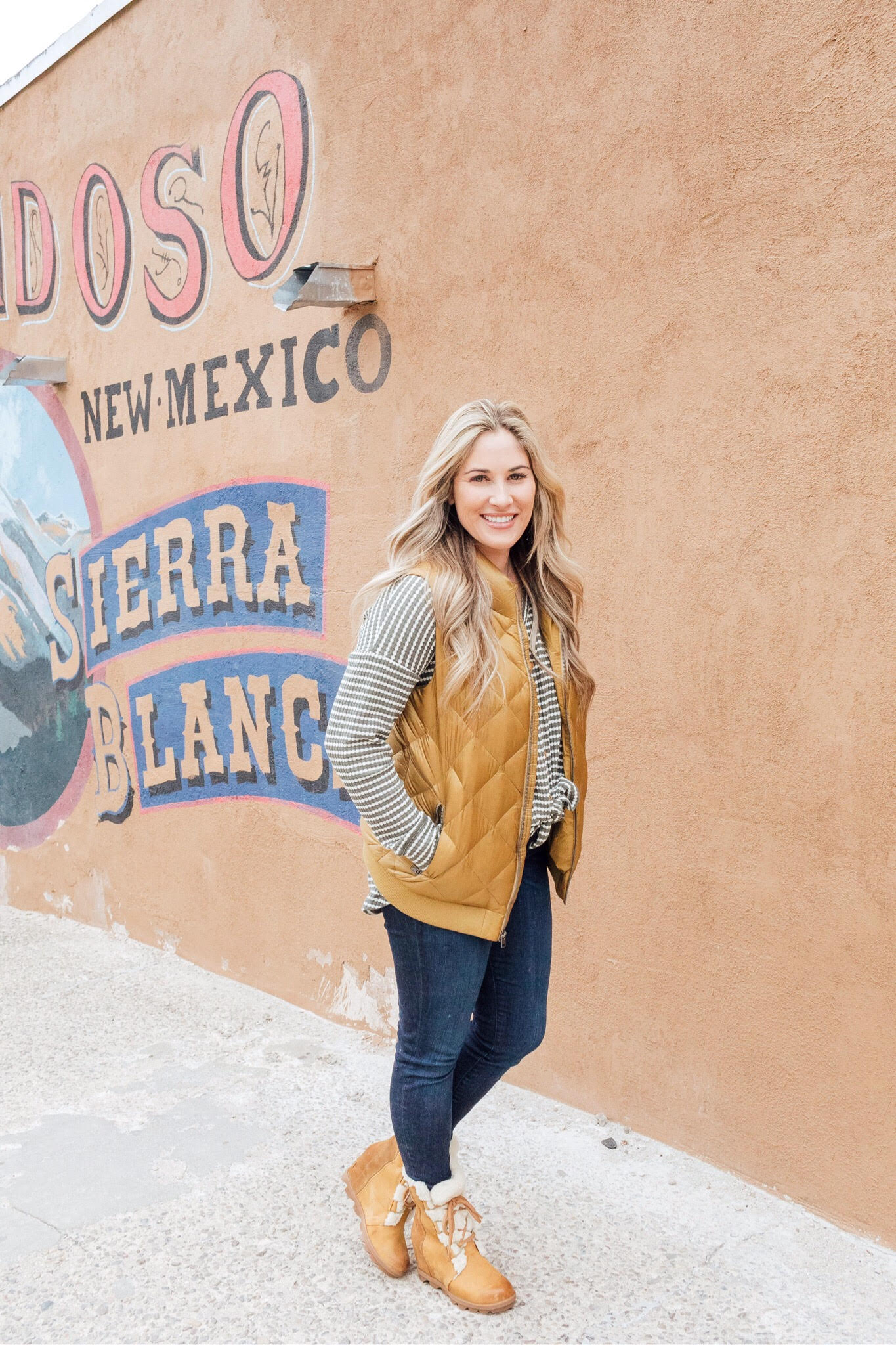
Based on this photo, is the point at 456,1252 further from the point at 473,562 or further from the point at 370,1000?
the point at 370,1000

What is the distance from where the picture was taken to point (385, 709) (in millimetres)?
2352

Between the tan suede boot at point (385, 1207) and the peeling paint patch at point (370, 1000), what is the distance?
53.6 inches

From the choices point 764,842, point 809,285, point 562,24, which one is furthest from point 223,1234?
point 562,24

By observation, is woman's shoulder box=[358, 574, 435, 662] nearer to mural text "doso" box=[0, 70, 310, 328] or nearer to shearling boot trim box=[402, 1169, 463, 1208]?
shearling boot trim box=[402, 1169, 463, 1208]

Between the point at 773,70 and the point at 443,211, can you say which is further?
the point at 443,211

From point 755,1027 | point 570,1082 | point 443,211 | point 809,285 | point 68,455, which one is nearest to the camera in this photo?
point 809,285

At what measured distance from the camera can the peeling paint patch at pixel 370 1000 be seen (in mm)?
4270

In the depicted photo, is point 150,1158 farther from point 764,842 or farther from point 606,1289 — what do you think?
point 764,842

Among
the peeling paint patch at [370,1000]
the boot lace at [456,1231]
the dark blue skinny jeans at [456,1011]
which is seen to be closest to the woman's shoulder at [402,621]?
the dark blue skinny jeans at [456,1011]

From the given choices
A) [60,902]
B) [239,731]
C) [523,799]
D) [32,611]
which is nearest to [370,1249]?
[523,799]

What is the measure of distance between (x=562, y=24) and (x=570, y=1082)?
313cm

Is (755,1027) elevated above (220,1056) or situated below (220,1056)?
above

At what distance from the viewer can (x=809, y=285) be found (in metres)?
2.90

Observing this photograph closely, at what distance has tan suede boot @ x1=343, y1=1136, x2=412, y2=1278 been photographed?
8.87 ft
